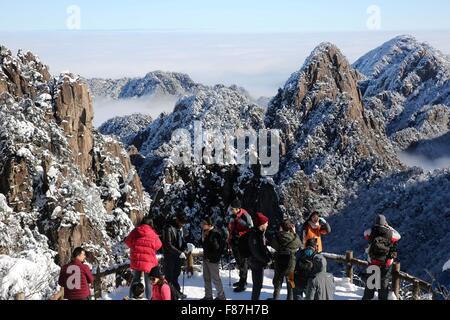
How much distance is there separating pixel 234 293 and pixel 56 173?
35094 millimetres

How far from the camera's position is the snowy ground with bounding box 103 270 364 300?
13574 millimetres

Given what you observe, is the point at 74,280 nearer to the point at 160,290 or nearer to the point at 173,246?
the point at 160,290

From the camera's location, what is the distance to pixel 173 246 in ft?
39.4

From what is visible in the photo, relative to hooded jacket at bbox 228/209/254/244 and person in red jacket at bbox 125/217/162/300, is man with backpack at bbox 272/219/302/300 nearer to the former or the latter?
hooded jacket at bbox 228/209/254/244

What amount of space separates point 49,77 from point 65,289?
51493 mm

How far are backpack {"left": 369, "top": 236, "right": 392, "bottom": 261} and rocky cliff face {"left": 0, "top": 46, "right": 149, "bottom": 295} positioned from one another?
26328mm

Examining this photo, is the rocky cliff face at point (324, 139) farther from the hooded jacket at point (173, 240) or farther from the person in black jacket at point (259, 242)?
the person in black jacket at point (259, 242)

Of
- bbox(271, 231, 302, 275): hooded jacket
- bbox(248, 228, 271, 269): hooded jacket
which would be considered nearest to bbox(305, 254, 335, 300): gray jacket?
bbox(271, 231, 302, 275): hooded jacket

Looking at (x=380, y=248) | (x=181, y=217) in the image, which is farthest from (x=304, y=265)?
(x=181, y=217)

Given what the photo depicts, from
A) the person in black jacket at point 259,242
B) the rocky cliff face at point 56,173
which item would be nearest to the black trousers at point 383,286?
the person in black jacket at point 259,242

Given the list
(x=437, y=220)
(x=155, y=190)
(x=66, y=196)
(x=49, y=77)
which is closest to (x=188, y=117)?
(x=155, y=190)

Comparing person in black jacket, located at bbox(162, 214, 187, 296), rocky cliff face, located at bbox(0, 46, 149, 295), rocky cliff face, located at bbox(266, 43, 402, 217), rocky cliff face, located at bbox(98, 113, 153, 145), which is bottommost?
rocky cliff face, located at bbox(98, 113, 153, 145)
